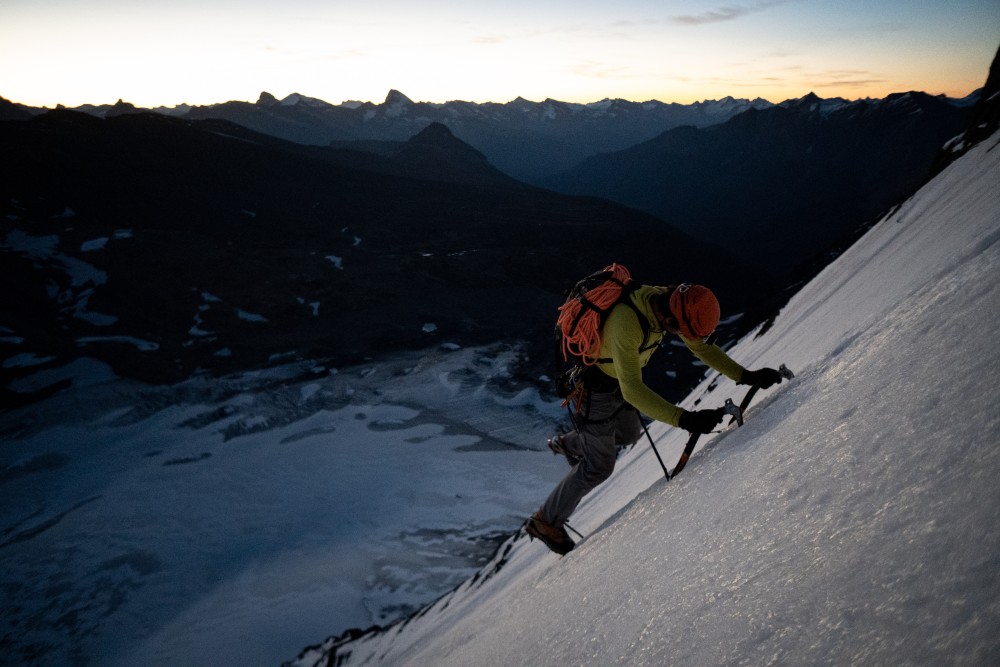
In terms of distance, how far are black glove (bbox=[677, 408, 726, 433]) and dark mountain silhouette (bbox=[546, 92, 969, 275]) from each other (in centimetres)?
9735

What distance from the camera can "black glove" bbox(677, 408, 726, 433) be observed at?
3.28 m

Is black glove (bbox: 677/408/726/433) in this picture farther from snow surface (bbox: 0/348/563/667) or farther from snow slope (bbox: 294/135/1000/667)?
snow surface (bbox: 0/348/563/667)

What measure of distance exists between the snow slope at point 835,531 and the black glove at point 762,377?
0.19 meters

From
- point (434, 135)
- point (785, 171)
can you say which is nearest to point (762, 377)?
point (434, 135)

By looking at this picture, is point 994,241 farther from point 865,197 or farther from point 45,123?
point 865,197

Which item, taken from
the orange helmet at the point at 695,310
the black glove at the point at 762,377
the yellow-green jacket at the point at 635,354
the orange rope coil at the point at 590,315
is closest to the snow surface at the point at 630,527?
the black glove at the point at 762,377

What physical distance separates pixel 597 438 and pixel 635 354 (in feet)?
3.26

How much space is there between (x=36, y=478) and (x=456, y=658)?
28.5m

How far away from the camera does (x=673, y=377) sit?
31500 millimetres

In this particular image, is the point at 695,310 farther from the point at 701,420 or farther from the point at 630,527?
the point at 630,527

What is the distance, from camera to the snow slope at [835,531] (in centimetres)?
117

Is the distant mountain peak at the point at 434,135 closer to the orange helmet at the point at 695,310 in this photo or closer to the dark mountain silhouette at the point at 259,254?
the dark mountain silhouette at the point at 259,254

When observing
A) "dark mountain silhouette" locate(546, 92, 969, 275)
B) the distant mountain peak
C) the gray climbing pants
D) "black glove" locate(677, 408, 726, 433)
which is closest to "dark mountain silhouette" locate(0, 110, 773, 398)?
the gray climbing pants

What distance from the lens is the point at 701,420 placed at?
329 cm
